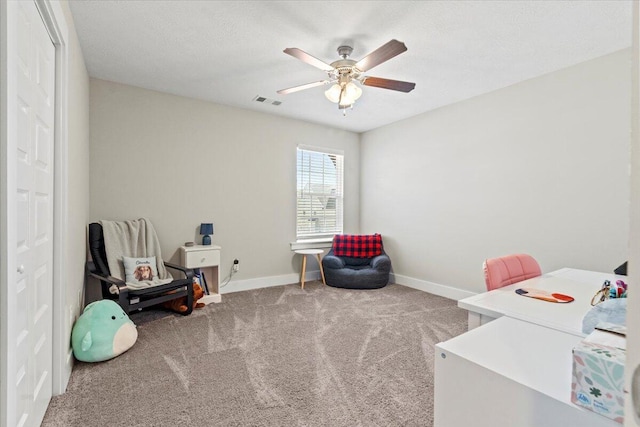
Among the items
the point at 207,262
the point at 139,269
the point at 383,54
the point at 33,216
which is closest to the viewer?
the point at 33,216

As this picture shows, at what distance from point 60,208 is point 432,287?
4.04m

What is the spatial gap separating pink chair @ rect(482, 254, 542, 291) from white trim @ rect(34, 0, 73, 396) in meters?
2.60

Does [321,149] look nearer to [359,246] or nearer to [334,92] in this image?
[359,246]

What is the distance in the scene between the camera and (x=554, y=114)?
3119mm

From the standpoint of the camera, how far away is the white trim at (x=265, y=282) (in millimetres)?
4225

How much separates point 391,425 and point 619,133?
3.05 metres

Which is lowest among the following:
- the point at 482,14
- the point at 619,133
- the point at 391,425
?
the point at 391,425

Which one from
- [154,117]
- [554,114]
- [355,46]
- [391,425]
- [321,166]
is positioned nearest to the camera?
[391,425]

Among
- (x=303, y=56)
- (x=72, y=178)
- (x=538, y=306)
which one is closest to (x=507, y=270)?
(x=538, y=306)

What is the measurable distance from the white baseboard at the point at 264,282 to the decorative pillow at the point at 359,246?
21.3 inches

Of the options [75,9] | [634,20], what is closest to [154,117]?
[75,9]

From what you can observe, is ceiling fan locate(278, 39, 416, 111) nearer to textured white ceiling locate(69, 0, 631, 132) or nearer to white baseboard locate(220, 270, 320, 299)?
textured white ceiling locate(69, 0, 631, 132)

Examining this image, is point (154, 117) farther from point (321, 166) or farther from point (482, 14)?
point (482, 14)

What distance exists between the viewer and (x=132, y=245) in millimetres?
3373
